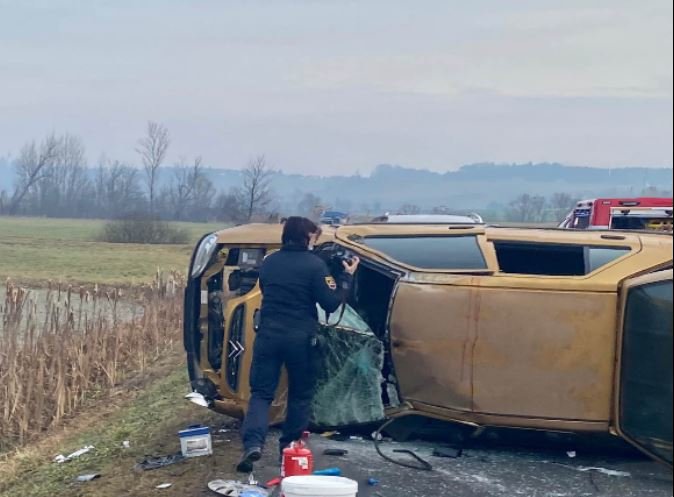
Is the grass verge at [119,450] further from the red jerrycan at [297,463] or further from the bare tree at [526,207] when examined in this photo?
the bare tree at [526,207]

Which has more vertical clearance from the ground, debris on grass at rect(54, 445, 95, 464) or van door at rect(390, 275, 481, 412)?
van door at rect(390, 275, 481, 412)

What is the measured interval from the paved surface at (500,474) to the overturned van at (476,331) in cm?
34

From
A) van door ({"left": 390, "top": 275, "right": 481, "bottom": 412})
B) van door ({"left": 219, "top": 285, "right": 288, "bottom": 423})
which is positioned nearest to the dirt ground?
van door ({"left": 219, "top": 285, "right": 288, "bottom": 423})

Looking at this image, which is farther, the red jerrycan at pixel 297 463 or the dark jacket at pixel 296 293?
the dark jacket at pixel 296 293

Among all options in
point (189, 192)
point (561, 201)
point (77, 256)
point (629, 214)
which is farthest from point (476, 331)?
point (189, 192)

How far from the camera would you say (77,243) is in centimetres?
4028

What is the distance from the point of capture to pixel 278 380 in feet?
21.8

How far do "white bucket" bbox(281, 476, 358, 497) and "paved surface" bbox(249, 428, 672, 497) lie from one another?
107 cm

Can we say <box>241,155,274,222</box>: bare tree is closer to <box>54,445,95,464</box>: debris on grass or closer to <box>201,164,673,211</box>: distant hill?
<box>201,164,673,211</box>: distant hill

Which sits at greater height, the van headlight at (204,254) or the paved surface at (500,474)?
the van headlight at (204,254)

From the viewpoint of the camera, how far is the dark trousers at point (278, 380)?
21.2ft

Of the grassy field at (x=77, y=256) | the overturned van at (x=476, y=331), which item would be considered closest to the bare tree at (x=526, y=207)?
the grassy field at (x=77, y=256)

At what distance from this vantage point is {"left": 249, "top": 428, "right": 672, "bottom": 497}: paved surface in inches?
244

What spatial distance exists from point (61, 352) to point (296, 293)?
225 inches
